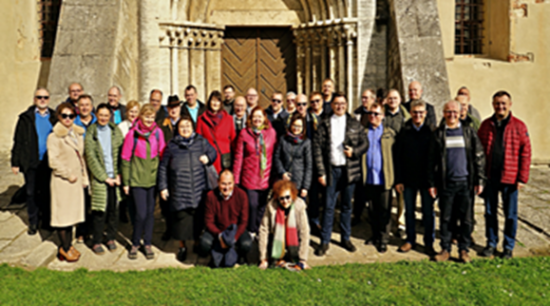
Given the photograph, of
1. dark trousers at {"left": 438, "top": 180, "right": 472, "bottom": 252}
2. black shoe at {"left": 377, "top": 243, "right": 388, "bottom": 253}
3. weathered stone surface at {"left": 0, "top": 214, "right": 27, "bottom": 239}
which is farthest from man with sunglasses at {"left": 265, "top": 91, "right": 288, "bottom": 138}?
weathered stone surface at {"left": 0, "top": 214, "right": 27, "bottom": 239}

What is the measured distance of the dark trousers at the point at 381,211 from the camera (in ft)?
18.5

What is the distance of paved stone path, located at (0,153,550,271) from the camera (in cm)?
532

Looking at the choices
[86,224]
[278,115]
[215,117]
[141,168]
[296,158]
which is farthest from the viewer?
[278,115]

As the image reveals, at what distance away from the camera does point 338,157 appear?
18.4ft

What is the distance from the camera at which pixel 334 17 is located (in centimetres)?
908

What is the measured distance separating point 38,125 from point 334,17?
5338 millimetres

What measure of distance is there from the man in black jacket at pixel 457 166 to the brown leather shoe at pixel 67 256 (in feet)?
12.5

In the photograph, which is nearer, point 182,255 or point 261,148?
point 182,255

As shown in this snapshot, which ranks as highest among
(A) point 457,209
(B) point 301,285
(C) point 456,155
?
(C) point 456,155

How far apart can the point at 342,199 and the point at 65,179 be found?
296 cm

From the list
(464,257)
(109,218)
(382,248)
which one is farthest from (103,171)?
(464,257)

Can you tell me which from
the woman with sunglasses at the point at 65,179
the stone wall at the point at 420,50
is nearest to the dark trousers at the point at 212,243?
the woman with sunglasses at the point at 65,179

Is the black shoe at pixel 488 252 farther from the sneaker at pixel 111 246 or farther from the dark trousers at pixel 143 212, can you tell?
the sneaker at pixel 111 246

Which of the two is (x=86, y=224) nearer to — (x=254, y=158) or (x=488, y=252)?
(x=254, y=158)
